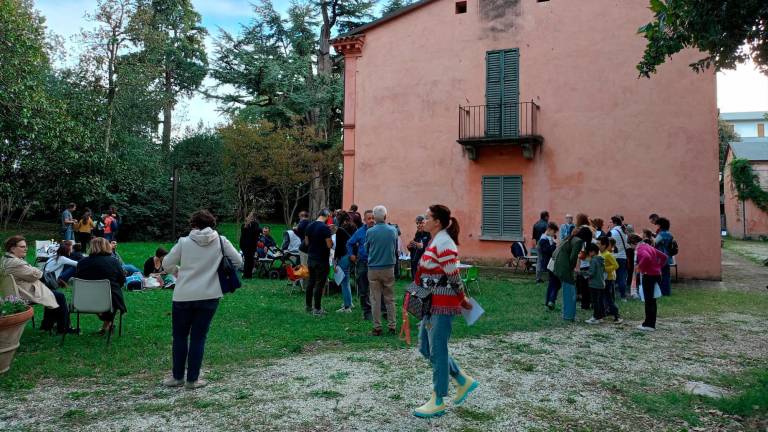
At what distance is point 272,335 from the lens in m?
7.28

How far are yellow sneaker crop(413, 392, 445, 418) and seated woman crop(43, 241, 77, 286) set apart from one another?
745cm

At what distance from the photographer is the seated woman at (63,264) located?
30.2 feet

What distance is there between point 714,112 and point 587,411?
12130mm

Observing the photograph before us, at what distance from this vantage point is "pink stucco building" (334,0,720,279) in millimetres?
13828

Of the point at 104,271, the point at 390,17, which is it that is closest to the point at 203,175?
the point at 390,17

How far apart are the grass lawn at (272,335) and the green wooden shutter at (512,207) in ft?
12.7

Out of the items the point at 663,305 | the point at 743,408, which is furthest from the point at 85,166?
the point at 743,408

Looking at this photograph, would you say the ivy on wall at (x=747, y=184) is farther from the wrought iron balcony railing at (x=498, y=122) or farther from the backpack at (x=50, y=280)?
the backpack at (x=50, y=280)

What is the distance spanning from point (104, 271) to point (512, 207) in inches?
453

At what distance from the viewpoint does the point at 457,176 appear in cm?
1627

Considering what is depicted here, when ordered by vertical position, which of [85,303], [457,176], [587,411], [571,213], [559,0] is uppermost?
[559,0]

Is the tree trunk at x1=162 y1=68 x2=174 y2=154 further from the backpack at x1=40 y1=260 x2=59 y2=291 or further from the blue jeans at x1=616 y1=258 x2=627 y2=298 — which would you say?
the blue jeans at x1=616 y1=258 x2=627 y2=298

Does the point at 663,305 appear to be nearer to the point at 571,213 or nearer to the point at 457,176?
the point at 571,213

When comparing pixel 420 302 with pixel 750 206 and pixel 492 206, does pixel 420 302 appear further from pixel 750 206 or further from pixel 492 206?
pixel 750 206
